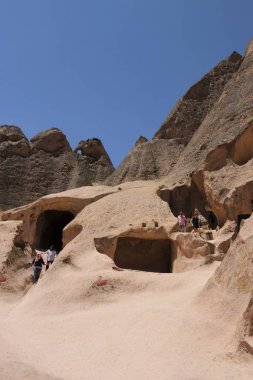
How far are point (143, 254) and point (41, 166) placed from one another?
2129cm

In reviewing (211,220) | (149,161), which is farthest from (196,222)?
(149,161)

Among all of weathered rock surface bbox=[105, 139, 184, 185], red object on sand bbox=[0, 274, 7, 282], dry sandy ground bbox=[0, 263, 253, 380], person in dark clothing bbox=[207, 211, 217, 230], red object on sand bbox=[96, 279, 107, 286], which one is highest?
weathered rock surface bbox=[105, 139, 184, 185]

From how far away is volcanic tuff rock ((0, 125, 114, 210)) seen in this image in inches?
1310

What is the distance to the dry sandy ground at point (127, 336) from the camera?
6.04 m

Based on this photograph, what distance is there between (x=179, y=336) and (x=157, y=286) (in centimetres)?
310

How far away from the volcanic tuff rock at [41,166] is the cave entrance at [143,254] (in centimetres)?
1836

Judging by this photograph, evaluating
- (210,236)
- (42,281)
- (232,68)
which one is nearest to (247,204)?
(210,236)

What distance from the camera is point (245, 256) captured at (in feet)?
24.5

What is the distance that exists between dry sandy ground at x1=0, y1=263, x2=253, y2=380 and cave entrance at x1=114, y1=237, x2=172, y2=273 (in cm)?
435

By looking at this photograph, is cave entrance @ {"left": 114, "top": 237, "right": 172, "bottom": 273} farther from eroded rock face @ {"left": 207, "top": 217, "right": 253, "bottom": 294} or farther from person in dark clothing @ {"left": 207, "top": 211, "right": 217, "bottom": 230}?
eroded rock face @ {"left": 207, "top": 217, "right": 253, "bottom": 294}

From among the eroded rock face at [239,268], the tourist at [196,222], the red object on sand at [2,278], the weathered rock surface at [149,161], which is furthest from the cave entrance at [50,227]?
the eroded rock face at [239,268]

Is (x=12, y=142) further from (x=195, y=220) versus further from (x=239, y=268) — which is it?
(x=239, y=268)

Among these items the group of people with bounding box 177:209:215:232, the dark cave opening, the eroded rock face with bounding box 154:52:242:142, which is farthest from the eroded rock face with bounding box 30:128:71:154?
the group of people with bounding box 177:209:215:232

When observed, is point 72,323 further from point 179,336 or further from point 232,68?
point 232,68
